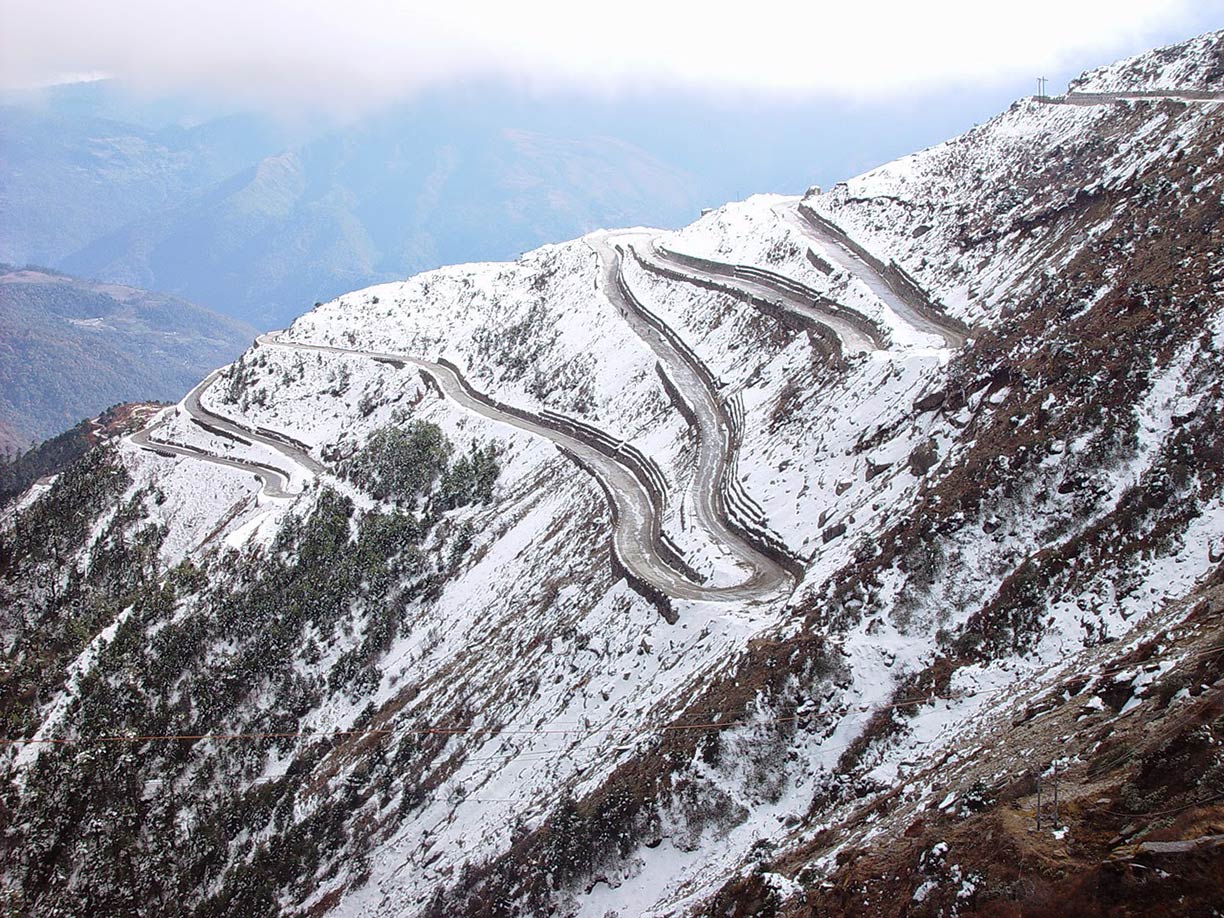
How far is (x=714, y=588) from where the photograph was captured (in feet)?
99.9

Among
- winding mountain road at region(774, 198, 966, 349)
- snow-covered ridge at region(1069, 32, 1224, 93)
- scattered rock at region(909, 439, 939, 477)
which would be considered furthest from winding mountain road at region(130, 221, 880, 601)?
snow-covered ridge at region(1069, 32, 1224, 93)

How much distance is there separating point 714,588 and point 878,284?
25538 mm

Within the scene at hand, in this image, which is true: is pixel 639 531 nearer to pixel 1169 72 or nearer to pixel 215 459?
pixel 1169 72

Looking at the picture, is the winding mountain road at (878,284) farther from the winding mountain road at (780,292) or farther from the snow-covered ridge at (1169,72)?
the snow-covered ridge at (1169,72)

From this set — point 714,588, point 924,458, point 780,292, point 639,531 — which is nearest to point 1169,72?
point 780,292

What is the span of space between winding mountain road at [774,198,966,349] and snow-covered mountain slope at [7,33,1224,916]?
1.31ft

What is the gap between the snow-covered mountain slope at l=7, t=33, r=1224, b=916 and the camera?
17.6 m

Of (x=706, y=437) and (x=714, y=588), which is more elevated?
(x=706, y=437)

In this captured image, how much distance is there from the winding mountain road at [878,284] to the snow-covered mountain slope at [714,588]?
400 millimetres

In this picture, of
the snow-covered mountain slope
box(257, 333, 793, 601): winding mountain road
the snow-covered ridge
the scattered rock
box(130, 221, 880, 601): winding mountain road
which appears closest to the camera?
the snow-covered mountain slope

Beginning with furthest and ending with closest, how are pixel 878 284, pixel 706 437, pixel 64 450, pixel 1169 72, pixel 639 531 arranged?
pixel 64 450 → pixel 1169 72 → pixel 878 284 → pixel 706 437 → pixel 639 531

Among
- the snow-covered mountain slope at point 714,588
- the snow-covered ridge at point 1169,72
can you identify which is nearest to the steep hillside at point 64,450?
the snow-covered mountain slope at point 714,588

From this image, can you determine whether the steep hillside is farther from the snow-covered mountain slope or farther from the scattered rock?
the scattered rock

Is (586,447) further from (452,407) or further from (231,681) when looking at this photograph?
(231,681)
